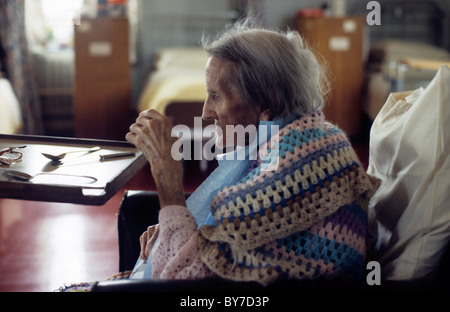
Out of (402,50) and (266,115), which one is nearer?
(266,115)

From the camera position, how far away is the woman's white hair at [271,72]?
3.64 feet

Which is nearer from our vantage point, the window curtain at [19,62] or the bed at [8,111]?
the bed at [8,111]

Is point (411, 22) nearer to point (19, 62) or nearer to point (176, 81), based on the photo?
point (176, 81)

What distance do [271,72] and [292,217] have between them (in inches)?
12.9

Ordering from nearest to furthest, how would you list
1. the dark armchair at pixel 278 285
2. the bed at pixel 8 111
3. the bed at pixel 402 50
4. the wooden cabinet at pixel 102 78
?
1. the dark armchair at pixel 278 285
2. the bed at pixel 8 111
3. the bed at pixel 402 50
4. the wooden cabinet at pixel 102 78

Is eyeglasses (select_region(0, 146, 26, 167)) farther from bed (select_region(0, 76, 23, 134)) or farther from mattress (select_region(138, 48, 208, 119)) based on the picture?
bed (select_region(0, 76, 23, 134))

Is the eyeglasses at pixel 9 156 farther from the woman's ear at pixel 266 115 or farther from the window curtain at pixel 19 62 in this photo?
the window curtain at pixel 19 62

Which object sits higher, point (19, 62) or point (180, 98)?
point (19, 62)

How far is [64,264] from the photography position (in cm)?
240

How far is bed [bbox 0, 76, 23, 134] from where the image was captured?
382 centimetres

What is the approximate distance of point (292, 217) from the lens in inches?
38.4

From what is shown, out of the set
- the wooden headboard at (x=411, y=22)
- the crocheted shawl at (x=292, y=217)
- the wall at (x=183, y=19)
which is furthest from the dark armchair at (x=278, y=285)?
the wooden headboard at (x=411, y=22)

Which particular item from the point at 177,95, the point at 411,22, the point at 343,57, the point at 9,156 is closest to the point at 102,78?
the point at 177,95
